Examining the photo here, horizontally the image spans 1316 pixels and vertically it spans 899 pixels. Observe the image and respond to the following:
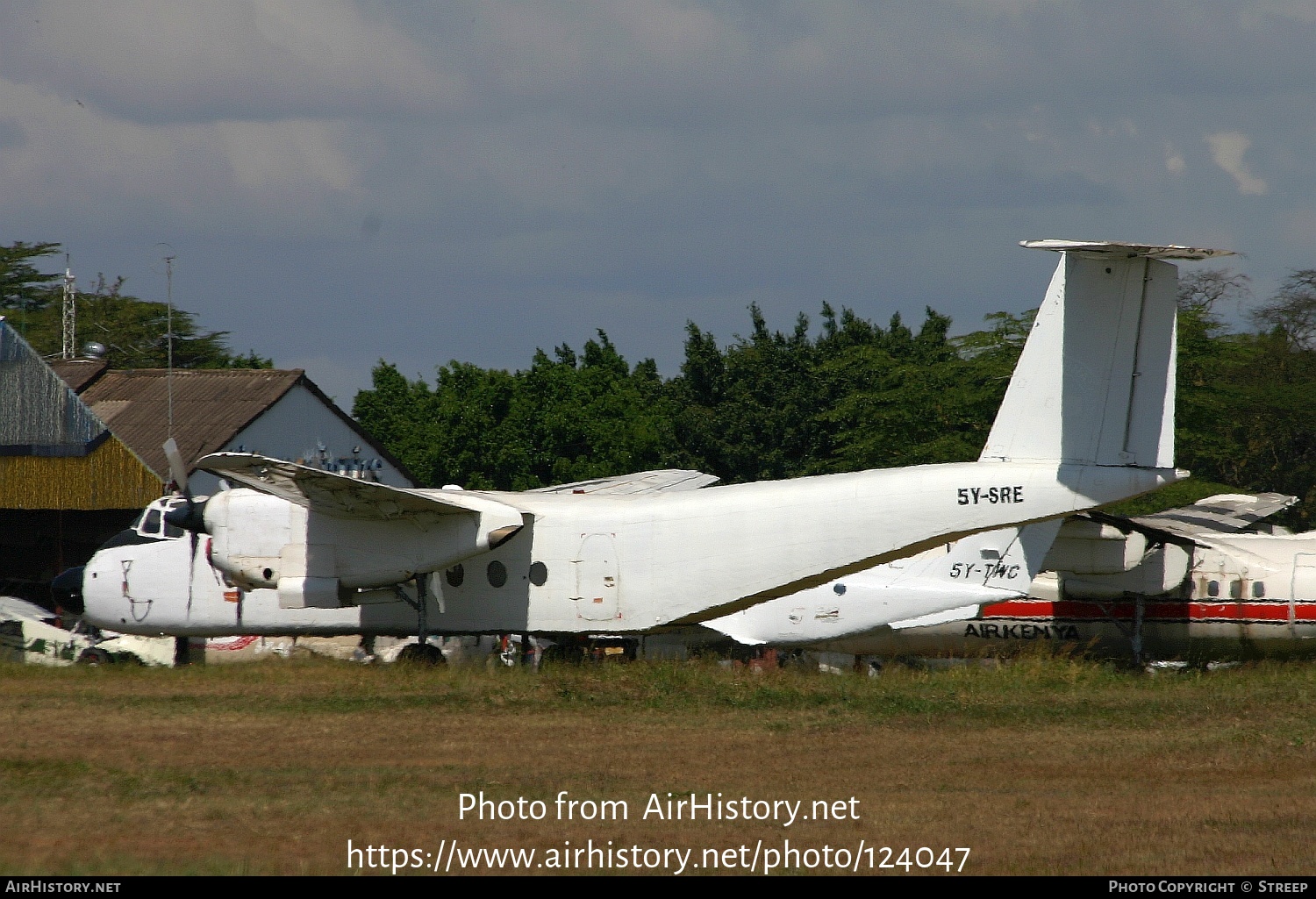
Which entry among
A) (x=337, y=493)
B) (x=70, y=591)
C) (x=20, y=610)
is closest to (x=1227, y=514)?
(x=337, y=493)

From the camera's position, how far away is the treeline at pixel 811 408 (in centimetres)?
4025

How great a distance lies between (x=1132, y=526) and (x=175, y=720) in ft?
43.5

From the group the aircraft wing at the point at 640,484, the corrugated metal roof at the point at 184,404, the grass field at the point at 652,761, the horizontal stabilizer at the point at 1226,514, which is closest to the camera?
the grass field at the point at 652,761

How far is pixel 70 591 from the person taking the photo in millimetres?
20172

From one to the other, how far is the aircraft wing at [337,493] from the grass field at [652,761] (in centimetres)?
206

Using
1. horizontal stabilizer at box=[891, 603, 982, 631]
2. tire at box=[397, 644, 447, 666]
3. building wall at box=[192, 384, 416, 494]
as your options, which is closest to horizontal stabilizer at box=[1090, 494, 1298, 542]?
horizontal stabilizer at box=[891, 603, 982, 631]

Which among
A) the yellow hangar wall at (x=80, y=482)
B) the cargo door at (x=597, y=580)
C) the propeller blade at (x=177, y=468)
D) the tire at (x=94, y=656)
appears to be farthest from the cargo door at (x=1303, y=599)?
the yellow hangar wall at (x=80, y=482)

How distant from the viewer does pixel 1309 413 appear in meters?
45.6

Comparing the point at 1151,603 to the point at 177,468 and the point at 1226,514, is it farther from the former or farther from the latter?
the point at 177,468

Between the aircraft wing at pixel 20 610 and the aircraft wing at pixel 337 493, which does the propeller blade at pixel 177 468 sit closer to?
the aircraft wing at pixel 337 493

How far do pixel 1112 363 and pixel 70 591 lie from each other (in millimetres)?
14599

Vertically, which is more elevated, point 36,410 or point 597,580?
point 36,410

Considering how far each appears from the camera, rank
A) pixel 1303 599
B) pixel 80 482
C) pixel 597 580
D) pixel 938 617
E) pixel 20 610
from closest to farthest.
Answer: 1. pixel 597 580
2. pixel 1303 599
3. pixel 938 617
4. pixel 20 610
5. pixel 80 482

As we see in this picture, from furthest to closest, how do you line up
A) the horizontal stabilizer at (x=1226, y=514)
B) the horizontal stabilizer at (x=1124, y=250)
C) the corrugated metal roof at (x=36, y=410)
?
1. the corrugated metal roof at (x=36, y=410)
2. the horizontal stabilizer at (x=1226, y=514)
3. the horizontal stabilizer at (x=1124, y=250)
